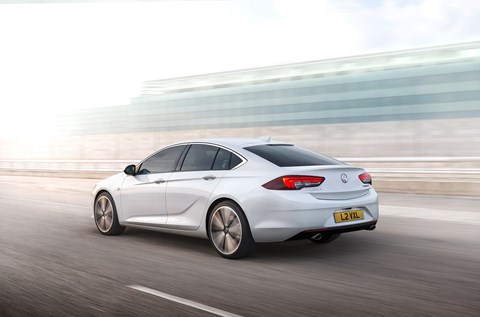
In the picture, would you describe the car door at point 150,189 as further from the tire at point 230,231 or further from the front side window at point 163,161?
the tire at point 230,231

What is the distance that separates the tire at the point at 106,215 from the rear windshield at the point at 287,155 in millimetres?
2606

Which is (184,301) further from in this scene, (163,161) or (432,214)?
(432,214)

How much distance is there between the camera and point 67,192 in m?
17.1

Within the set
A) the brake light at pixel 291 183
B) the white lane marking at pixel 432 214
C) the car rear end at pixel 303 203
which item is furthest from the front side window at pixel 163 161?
the white lane marking at pixel 432 214

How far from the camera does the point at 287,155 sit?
21.4 ft

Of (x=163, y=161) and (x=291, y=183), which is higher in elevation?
(x=163, y=161)

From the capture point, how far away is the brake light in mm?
5852

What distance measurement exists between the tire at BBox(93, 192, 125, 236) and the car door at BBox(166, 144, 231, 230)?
1348 mm

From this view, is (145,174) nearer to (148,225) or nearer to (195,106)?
(148,225)

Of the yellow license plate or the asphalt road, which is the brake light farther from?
the asphalt road

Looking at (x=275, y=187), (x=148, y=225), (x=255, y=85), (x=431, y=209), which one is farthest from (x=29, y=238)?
(x=255, y=85)

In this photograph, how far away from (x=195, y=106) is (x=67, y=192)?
842 centimetres

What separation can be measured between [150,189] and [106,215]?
1224 millimetres

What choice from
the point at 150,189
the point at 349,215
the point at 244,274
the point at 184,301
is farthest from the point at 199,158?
the point at 184,301
